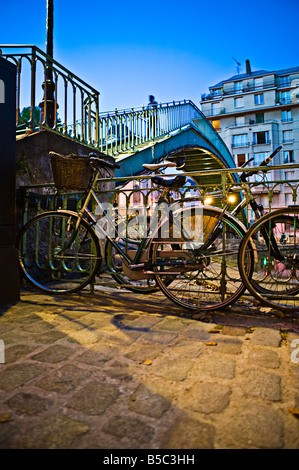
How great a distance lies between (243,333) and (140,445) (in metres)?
1.52

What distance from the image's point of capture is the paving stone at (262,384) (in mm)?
1555

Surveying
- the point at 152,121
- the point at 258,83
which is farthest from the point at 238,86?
the point at 152,121

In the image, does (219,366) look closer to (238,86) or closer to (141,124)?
(141,124)

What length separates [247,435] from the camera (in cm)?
124

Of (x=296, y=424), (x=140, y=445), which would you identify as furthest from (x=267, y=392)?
(x=140, y=445)

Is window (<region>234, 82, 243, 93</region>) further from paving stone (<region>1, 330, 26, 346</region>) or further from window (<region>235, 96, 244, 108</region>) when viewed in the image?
paving stone (<region>1, 330, 26, 346</region>)

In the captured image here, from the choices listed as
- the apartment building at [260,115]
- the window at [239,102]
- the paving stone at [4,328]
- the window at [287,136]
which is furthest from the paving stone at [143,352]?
the window at [239,102]

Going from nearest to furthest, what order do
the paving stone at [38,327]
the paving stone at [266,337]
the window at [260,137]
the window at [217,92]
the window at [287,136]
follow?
the paving stone at [266,337] < the paving stone at [38,327] < the window at [287,136] < the window at [260,137] < the window at [217,92]

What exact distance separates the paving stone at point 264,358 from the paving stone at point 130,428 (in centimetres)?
94

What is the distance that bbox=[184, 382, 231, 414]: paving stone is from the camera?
1.43m

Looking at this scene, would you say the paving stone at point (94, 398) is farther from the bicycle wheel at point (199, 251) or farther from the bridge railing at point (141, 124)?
the bridge railing at point (141, 124)

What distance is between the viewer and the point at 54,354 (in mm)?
2033

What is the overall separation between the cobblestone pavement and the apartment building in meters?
44.8

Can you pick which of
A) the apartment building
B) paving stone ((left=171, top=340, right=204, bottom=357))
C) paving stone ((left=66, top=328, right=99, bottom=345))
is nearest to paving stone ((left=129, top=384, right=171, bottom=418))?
paving stone ((left=171, top=340, right=204, bottom=357))
